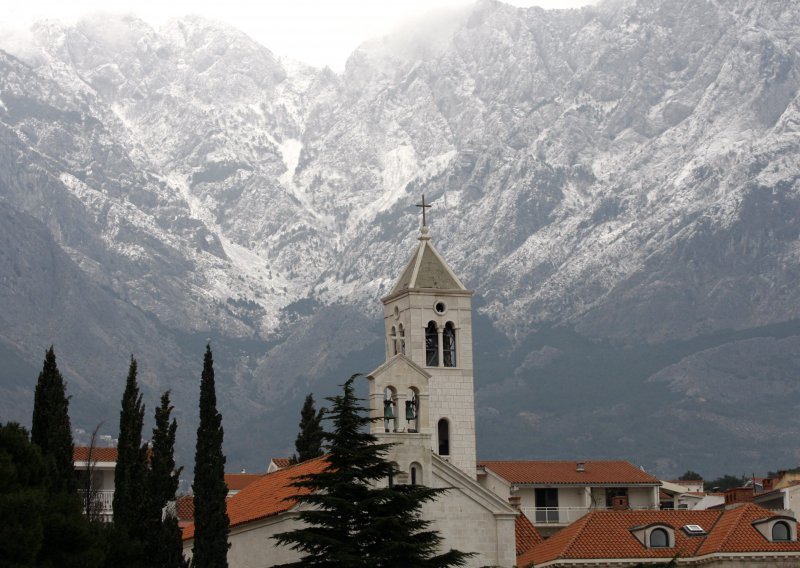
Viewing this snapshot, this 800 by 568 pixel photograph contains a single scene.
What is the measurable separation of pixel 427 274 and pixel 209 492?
2146 cm

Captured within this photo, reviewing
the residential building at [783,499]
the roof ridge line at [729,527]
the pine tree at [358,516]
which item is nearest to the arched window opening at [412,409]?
the pine tree at [358,516]

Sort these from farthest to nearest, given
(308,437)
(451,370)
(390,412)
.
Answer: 1. (308,437)
2. (451,370)
3. (390,412)

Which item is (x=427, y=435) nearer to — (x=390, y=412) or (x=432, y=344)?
(x=390, y=412)

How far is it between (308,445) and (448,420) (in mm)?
29335

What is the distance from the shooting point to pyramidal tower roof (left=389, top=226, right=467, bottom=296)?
86.2m

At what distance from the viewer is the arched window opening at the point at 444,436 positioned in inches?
3302

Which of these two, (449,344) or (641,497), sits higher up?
(449,344)

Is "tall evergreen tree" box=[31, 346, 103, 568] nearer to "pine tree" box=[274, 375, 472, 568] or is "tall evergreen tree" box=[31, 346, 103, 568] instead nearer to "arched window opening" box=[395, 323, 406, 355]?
"pine tree" box=[274, 375, 472, 568]

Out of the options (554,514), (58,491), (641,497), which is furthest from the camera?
(641,497)

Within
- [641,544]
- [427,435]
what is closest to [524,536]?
[641,544]

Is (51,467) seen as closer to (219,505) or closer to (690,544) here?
(219,505)

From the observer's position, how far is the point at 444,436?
3322 inches

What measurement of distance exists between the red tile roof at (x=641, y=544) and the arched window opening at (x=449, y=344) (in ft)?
31.8

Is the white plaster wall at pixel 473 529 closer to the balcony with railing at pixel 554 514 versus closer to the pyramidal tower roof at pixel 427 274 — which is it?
the pyramidal tower roof at pixel 427 274
